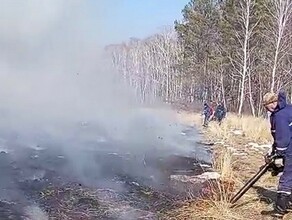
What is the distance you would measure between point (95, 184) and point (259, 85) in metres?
26.2

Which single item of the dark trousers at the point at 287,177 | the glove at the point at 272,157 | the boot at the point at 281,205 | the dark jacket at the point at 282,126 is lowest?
the boot at the point at 281,205

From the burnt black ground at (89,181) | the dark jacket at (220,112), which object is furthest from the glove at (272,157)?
the dark jacket at (220,112)

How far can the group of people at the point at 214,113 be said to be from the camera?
2005 cm

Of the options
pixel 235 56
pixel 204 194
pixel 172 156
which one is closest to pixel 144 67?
pixel 235 56

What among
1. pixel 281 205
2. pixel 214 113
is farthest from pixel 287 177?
pixel 214 113

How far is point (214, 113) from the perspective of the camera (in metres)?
21.5

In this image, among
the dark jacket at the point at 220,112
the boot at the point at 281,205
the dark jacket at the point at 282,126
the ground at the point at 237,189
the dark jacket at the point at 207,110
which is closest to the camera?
the dark jacket at the point at 282,126

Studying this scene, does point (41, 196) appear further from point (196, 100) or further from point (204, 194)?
point (196, 100)

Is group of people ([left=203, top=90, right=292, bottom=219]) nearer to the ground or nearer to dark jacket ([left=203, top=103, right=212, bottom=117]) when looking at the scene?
the ground

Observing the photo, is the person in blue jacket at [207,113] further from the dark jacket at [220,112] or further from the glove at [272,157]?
the glove at [272,157]

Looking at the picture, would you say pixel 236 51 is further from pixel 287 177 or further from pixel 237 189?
pixel 287 177

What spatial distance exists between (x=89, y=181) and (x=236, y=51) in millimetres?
21929

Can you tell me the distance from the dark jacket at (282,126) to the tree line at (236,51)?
1512 centimetres

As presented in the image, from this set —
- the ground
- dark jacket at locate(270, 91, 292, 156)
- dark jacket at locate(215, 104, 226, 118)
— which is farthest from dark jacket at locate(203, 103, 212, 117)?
dark jacket at locate(270, 91, 292, 156)
